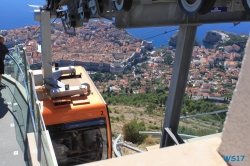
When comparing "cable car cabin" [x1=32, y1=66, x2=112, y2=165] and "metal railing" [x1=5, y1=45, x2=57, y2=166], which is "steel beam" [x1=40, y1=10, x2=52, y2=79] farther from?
"cable car cabin" [x1=32, y1=66, x2=112, y2=165]

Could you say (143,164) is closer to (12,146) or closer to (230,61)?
(12,146)

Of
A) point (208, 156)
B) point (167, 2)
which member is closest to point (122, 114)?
point (167, 2)

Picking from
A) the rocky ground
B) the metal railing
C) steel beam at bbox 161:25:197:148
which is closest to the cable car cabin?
the metal railing

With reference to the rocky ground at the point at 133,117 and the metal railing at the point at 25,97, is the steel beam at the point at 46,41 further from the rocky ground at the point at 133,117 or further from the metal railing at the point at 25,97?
the rocky ground at the point at 133,117

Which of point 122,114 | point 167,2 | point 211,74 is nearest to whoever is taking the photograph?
point 167,2

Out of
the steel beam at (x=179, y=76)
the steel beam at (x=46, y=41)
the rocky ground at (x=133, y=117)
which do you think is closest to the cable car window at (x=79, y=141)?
the steel beam at (x=179, y=76)

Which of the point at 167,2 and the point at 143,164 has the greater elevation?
the point at 167,2

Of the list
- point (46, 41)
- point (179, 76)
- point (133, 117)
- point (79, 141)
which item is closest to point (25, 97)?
point (46, 41)
